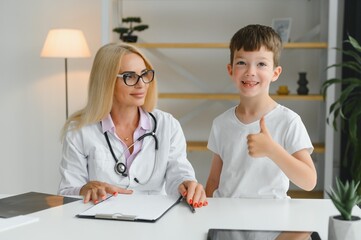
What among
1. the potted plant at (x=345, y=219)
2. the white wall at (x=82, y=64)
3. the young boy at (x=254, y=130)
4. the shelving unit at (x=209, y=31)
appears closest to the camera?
the potted plant at (x=345, y=219)

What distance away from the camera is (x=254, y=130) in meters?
2.02

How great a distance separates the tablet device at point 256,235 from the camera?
1389 millimetres

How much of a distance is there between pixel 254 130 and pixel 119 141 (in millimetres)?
484

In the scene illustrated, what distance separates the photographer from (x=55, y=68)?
14.6 feet

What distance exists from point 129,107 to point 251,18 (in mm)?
2319

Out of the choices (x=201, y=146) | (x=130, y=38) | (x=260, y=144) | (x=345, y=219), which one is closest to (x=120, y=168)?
(x=260, y=144)

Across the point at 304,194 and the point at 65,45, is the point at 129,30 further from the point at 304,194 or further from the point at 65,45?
the point at 304,194

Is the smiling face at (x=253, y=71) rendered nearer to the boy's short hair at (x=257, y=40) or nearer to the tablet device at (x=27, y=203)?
the boy's short hair at (x=257, y=40)

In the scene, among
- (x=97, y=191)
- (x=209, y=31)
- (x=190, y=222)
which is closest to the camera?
(x=190, y=222)

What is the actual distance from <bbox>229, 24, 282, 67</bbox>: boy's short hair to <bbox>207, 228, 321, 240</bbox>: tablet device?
0.76 m

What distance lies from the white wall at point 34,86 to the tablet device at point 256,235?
317 centimetres

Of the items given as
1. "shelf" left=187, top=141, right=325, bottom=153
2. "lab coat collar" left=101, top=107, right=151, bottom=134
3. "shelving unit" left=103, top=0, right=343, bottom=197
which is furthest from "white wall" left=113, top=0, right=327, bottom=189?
"lab coat collar" left=101, top=107, right=151, bottom=134

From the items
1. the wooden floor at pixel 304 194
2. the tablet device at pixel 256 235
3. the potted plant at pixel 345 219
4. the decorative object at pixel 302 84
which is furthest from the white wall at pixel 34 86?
the potted plant at pixel 345 219

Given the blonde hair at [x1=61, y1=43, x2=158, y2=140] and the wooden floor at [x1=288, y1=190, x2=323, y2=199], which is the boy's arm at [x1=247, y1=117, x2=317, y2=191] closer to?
the blonde hair at [x1=61, y1=43, x2=158, y2=140]
